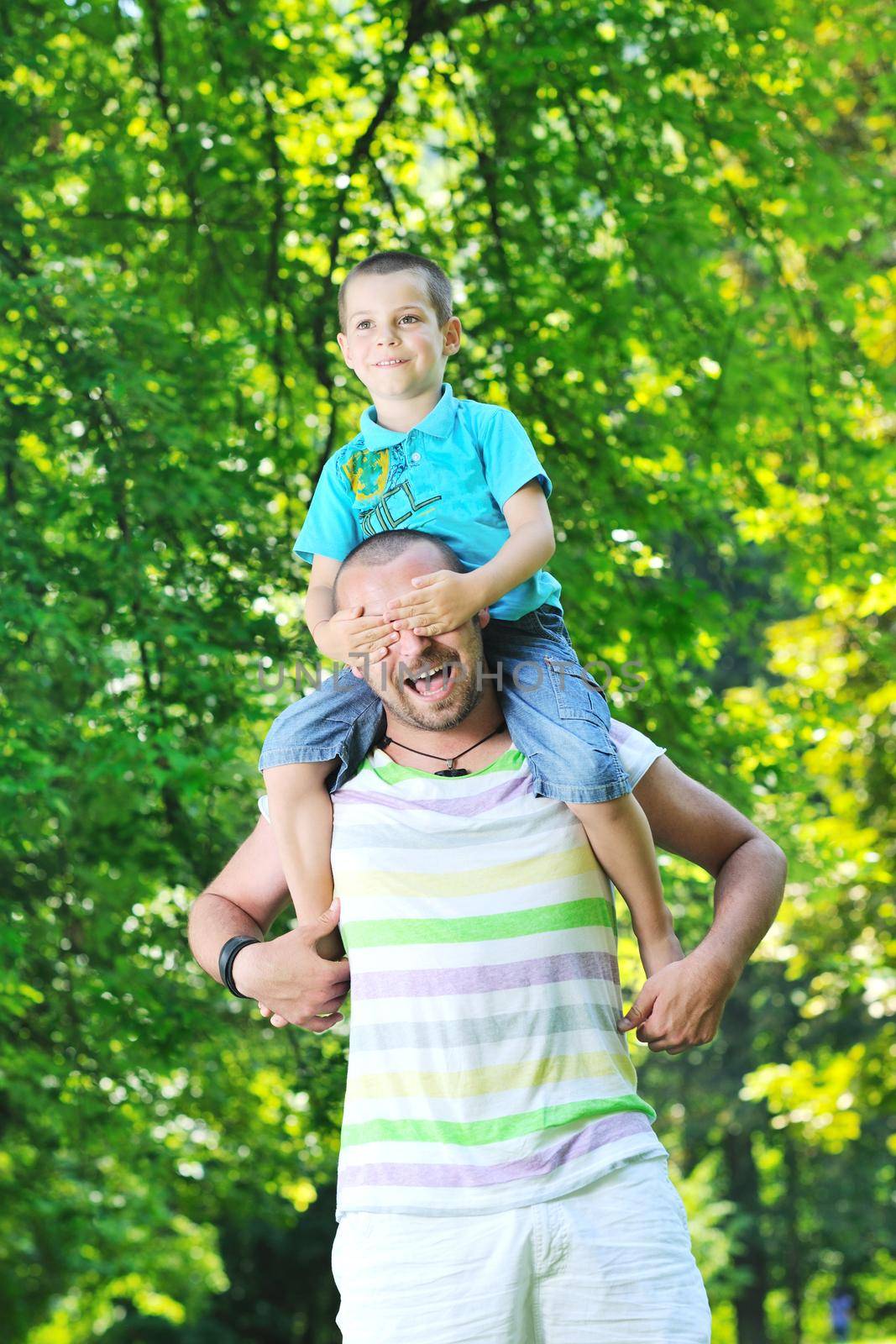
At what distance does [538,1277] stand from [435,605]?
0.93 m

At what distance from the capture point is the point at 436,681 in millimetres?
2258

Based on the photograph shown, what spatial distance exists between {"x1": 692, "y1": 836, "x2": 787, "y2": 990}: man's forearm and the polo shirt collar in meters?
0.83

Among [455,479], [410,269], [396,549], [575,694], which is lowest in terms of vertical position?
[575,694]

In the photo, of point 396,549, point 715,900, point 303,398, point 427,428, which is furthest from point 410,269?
point 303,398

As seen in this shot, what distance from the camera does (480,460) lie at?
8.06ft

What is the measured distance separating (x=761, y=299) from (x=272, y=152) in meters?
2.11

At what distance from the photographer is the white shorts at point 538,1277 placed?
6.58ft

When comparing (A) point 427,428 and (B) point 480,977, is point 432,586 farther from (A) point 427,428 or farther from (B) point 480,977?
(B) point 480,977

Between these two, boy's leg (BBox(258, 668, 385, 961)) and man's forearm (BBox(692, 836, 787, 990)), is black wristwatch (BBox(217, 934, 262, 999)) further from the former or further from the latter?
man's forearm (BBox(692, 836, 787, 990))

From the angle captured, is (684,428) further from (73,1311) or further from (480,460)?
(73,1311)

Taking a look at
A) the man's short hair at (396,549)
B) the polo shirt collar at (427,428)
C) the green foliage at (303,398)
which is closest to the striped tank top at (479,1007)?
the man's short hair at (396,549)

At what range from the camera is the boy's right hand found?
2.21 metres

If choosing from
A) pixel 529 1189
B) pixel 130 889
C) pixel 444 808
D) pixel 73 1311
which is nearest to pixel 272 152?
pixel 130 889

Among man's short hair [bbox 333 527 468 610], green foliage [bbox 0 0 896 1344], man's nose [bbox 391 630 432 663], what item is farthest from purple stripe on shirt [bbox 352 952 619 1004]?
green foliage [bbox 0 0 896 1344]
